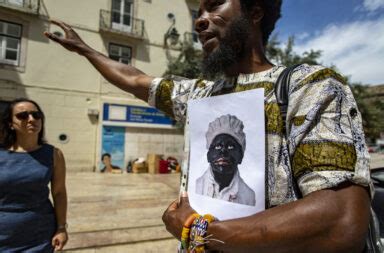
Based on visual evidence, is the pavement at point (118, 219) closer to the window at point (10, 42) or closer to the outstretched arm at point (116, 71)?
the outstretched arm at point (116, 71)

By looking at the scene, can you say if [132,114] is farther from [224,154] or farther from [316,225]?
[316,225]

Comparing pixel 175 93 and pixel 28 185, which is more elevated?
pixel 175 93

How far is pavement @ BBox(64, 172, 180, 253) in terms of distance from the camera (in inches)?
151

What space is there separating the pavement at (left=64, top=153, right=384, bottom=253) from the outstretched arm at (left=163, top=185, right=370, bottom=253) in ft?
11.3

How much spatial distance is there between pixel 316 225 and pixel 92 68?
41.0ft

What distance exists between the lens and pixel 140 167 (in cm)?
1194

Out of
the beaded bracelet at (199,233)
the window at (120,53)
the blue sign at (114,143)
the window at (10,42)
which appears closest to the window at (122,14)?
the window at (120,53)

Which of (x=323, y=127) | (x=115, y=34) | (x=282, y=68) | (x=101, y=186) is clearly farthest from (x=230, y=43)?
(x=115, y=34)

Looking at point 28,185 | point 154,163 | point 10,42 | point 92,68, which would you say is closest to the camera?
point 28,185

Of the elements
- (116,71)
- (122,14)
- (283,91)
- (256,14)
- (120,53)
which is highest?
(122,14)

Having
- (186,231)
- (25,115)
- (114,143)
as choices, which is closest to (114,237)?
(25,115)

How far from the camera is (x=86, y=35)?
12.0 metres

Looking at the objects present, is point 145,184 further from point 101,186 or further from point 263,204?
point 263,204

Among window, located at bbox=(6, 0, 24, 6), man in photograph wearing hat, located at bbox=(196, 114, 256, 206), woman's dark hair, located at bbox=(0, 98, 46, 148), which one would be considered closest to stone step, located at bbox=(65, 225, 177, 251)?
woman's dark hair, located at bbox=(0, 98, 46, 148)
